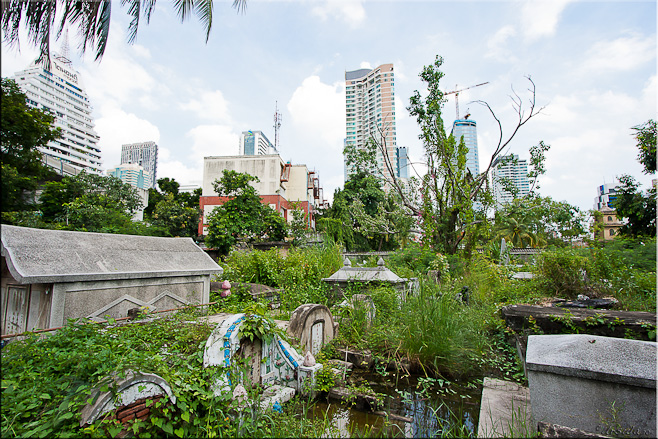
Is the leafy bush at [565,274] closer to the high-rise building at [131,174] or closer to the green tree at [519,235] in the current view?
the green tree at [519,235]

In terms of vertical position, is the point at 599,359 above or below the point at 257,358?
above

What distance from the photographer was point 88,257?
4867 millimetres

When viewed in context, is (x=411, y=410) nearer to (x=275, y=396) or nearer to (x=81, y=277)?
(x=275, y=396)

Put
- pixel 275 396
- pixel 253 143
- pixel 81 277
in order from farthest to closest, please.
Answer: pixel 253 143 < pixel 81 277 < pixel 275 396

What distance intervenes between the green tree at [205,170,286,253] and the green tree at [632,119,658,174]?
14111mm

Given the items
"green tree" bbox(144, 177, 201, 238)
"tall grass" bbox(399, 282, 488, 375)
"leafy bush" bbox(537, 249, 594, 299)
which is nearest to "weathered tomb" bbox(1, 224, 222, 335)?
"tall grass" bbox(399, 282, 488, 375)

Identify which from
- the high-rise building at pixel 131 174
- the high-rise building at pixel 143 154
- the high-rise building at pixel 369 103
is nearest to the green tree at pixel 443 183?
the high-rise building at pixel 369 103

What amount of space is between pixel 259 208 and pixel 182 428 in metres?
14.3

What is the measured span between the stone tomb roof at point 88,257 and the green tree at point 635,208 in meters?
15.5

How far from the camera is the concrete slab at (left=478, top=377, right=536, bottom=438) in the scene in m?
2.73

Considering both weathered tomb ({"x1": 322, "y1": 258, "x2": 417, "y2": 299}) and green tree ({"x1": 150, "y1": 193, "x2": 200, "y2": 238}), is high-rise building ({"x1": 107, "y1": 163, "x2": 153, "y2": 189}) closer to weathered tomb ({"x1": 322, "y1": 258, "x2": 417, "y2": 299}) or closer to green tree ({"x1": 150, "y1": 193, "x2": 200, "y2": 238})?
green tree ({"x1": 150, "y1": 193, "x2": 200, "y2": 238})

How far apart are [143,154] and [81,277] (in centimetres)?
9295

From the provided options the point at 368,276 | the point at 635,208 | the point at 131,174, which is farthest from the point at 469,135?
the point at 131,174

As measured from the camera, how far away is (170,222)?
25.2 m
